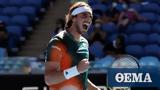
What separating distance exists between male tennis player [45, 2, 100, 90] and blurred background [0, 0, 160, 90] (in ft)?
11.0

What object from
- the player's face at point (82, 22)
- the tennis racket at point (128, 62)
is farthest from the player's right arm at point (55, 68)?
the tennis racket at point (128, 62)

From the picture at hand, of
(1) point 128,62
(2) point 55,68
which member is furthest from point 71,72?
(1) point 128,62

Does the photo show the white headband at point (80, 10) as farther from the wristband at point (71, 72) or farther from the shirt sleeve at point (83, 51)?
the wristband at point (71, 72)

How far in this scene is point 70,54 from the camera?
4.14 m

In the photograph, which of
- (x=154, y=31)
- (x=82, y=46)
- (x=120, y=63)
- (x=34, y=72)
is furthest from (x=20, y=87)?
(x=154, y=31)

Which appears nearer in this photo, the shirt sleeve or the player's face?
the player's face

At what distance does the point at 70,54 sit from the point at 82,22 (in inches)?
10.7

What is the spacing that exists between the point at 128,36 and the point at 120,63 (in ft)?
17.8

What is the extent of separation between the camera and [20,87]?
7.80 metres

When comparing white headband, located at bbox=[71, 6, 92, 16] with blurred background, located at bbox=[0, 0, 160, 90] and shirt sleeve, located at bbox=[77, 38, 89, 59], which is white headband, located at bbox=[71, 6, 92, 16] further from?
blurred background, located at bbox=[0, 0, 160, 90]

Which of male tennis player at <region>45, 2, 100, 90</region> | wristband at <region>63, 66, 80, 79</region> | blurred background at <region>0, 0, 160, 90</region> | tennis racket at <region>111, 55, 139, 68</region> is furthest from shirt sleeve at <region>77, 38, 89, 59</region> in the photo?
blurred background at <region>0, 0, 160, 90</region>

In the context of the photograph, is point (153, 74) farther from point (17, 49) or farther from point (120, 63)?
point (17, 49)

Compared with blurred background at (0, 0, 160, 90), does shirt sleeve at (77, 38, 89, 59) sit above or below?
above

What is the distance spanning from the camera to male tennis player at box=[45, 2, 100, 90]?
13.2ft
